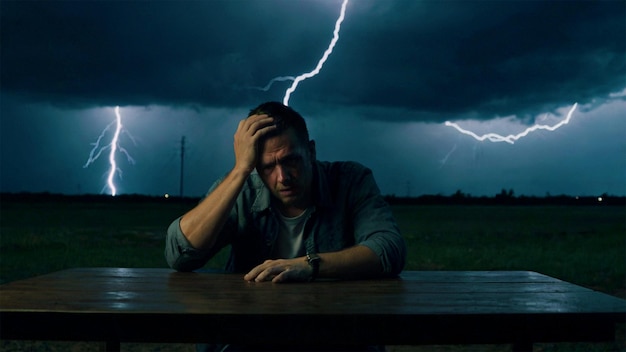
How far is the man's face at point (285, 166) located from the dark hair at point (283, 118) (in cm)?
2

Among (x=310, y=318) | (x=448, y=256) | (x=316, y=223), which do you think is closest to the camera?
(x=310, y=318)

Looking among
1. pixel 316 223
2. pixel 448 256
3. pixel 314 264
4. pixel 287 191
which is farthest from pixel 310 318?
pixel 448 256

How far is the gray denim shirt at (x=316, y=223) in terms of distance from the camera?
3062mm

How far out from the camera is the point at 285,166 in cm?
299

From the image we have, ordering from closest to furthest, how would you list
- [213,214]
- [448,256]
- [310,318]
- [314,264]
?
1. [310,318]
2. [314,264]
3. [213,214]
4. [448,256]

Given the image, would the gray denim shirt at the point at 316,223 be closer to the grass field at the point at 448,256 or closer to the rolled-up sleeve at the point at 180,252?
the rolled-up sleeve at the point at 180,252

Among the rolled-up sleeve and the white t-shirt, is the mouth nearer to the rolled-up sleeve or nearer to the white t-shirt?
the white t-shirt

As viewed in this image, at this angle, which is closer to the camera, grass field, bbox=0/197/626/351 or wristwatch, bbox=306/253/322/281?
wristwatch, bbox=306/253/322/281

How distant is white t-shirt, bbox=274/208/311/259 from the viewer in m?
3.17

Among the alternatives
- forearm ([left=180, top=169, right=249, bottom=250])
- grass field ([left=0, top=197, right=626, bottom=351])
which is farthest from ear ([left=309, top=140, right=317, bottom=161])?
grass field ([left=0, top=197, right=626, bottom=351])

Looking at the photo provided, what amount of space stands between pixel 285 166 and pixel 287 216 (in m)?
0.30

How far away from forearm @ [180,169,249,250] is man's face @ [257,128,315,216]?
107 millimetres

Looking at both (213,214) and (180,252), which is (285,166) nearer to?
(213,214)

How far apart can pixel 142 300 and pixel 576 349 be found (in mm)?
4649
